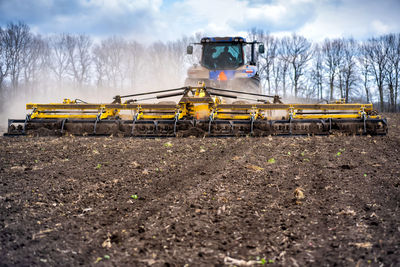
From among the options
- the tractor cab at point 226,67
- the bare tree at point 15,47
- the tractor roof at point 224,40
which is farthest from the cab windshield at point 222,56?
the bare tree at point 15,47

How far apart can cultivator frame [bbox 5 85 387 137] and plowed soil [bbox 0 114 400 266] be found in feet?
8.05

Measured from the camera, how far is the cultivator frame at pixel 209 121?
852cm

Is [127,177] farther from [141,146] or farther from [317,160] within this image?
[317,160]

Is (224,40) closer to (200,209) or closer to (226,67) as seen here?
(226,67)

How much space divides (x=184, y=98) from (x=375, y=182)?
5.79 meters

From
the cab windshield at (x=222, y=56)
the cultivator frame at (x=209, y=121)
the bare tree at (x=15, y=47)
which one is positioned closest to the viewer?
the cultivator frame at (x=209, y=121)

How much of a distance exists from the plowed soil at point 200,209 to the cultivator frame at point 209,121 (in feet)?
8.05

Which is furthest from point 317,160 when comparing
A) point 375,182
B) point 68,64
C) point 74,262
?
point 68,64

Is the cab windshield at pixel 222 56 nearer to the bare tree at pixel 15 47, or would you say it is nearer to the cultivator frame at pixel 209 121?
the cultivator frame at pixel 209 121

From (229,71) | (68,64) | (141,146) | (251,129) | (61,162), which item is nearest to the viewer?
(61,162)

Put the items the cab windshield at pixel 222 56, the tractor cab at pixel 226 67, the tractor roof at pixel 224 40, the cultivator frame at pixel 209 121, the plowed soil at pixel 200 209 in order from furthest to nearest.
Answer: the cab windshield at pixel 222 56, the tractor roof at pixel 224 40, the tractor cab at pixel 226 67, the cultivator frame at pixel 209 121, the plowed soil at pixel 200 209

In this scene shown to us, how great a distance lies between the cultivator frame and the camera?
8.52 meters

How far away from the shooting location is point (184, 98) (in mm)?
8984

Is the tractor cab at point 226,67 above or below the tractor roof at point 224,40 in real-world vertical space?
below
